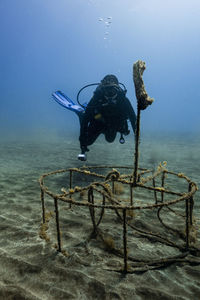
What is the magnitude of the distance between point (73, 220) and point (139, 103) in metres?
2.99

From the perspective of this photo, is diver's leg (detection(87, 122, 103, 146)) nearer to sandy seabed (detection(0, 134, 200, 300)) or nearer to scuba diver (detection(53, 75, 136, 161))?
scuba diver (detection(53, 75, 136, 161))

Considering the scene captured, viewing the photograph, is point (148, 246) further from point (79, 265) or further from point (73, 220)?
point (73, 220)

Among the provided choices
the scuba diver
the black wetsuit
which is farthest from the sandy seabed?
the black wetsuit

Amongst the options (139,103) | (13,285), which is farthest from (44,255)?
(139,103)

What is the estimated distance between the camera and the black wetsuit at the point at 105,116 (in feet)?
27.4

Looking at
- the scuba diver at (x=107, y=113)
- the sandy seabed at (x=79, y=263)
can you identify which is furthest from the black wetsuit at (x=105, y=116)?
the sandy seabed at (x=79, y=263)

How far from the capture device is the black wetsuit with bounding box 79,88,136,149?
836cm

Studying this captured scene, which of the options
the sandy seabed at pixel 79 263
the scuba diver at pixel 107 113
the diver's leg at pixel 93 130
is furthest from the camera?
the diver's leg at pixel 93 130

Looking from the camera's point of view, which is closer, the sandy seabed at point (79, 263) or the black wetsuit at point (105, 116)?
the sandy seabed at point (79, 263)

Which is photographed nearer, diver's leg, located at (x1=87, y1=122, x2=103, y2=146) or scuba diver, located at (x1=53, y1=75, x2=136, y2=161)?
scuba diver, located at (x1=53, y1=75, x2=136, y2=161)

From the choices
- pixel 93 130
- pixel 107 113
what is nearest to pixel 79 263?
pixel 107 113

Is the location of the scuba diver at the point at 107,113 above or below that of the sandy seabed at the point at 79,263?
above

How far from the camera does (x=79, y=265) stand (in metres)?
2.93

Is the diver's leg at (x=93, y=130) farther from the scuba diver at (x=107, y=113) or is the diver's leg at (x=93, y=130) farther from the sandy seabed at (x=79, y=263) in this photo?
the sandy seabed at (x=79, y=263)
